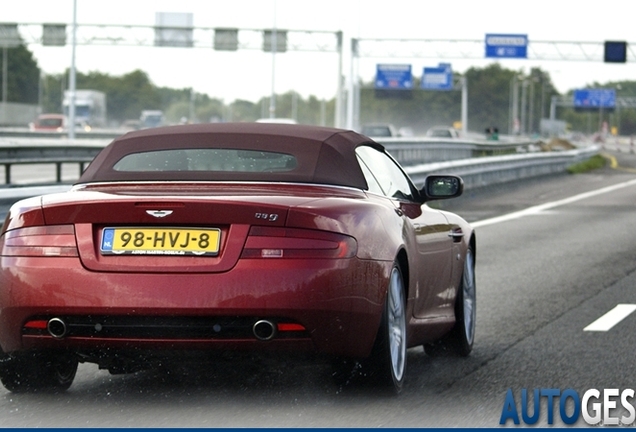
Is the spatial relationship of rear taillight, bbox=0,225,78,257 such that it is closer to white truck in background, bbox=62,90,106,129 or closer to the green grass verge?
the green grass verge

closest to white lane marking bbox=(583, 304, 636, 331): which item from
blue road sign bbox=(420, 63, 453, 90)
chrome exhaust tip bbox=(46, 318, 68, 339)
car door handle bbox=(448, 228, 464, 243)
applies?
car door handle bbox=(448, 228, 464, 243)

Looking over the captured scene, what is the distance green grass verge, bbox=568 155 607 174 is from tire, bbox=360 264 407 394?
34.8 meters

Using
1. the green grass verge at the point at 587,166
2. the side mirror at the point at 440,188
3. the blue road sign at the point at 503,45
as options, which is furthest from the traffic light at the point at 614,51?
the side mirror at the point at 440,188

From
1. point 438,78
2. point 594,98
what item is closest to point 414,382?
point 438,78

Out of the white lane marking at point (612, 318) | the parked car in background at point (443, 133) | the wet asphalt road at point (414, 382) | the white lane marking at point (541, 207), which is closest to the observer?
the wet asphalt road at point (414, 382)

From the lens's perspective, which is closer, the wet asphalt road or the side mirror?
the wet asphalt road

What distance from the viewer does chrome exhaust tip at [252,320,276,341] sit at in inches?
236

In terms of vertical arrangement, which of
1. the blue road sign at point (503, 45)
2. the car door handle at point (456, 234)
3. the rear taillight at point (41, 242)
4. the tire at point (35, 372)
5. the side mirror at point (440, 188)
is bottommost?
the tire at point (35, 372)

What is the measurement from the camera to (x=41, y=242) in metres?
6.14

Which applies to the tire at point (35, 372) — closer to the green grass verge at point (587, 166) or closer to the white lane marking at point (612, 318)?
the white lane marking at point (612, 318)

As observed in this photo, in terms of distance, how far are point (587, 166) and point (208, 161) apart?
38.7m

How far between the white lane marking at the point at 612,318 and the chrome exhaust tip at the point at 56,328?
406 cm

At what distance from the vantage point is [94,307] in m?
5.97

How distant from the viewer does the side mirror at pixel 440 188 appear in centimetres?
773
